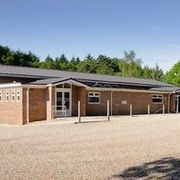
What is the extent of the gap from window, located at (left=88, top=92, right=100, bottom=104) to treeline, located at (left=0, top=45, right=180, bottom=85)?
39351mm

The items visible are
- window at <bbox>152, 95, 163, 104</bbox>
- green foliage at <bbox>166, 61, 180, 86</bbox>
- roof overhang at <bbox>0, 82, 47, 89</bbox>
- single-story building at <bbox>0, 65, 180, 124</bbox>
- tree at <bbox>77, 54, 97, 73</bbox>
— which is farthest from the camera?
tree at <bbox>77, 54, 97, 73</bbox>

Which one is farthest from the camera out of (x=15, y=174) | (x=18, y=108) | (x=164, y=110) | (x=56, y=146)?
(x=164, y=110)

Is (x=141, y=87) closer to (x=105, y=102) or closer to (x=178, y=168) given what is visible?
(x=105, y=102)

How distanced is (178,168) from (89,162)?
2486mm

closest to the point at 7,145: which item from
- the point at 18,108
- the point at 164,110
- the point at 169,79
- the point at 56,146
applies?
the point at 56,146

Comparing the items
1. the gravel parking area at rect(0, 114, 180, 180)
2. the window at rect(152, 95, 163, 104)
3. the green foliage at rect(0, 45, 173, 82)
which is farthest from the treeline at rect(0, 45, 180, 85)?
the gravel parking area at rect(0, 114, 180, 180)

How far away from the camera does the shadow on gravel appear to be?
8.29m

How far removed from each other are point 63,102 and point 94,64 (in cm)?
5938

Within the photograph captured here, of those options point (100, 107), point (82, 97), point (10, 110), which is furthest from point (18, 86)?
point (100, 107)

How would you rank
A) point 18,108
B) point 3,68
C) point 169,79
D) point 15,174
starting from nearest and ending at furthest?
point 15,174, point 18,108, point 3,68, point 169,79

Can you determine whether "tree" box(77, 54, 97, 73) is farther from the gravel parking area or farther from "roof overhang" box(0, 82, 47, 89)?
the gravel parking area

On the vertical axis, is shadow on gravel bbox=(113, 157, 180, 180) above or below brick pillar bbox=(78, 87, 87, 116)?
below

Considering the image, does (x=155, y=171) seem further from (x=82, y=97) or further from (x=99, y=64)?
(x=99, y=64)

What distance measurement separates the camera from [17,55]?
7244cm
